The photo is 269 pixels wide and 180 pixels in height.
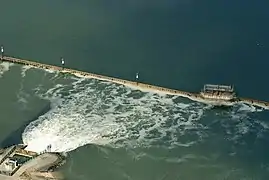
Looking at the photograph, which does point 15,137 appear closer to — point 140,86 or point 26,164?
point 26,164

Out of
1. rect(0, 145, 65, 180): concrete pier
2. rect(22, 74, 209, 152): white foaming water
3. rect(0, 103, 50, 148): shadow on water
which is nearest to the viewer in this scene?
rect(0, 145, 65, 180): concrete pier

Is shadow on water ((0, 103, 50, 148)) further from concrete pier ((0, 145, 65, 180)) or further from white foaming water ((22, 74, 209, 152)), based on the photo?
concrete pier ((0, 145, 65, 180))

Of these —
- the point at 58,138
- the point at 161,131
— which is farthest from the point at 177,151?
the point at 58,138

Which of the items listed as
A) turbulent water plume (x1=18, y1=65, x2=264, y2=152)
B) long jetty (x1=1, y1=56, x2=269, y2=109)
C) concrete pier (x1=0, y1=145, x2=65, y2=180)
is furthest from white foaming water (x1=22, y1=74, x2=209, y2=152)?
concrete pier (x1=0, y1=145, x2=65, y2=180)

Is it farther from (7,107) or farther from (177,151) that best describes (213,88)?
(7,107)

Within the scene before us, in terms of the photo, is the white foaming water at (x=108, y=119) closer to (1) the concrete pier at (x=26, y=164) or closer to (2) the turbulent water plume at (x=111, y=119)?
(2) the turbulent water plume at (x=111, y=119)

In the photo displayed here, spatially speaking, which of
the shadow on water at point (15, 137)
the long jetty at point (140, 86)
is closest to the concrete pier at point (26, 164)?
the shadow on water at point (15, 137)

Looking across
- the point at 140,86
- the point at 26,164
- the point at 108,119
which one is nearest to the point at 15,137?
the point at 26,164

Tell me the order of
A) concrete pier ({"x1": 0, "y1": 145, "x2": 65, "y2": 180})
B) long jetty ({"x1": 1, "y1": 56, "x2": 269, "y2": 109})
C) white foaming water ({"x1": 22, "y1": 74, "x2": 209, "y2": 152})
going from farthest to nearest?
long jetty ({"x1": 1, "y1": 56, "x2": 269, "y2": 109}), white foaming water ({"x1": 22, "y1": 74, "x2": 209, "y2": 152}), concrete pier ({"x1": 0, "y1": 145, "x2": 65, "y2": 180})
